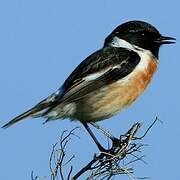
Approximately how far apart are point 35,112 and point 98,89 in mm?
Answer: 854

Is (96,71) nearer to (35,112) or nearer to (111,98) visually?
(111,98)

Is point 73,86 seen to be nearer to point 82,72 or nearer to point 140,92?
point 82,72

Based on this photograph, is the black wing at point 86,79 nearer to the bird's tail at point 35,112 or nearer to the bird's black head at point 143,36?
the bird's tail at point 35,112

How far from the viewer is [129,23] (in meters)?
8.01

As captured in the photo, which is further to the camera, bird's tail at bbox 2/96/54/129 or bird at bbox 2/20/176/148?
bird at bbox 2/20/176/148

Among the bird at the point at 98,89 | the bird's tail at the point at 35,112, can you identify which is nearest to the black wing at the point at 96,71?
the bird at the point at 98,89

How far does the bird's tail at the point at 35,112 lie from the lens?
6.88 meters

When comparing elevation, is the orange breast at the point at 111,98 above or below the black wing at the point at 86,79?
below

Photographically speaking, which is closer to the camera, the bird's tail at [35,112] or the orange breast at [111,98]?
the bird's tail at [35,112]

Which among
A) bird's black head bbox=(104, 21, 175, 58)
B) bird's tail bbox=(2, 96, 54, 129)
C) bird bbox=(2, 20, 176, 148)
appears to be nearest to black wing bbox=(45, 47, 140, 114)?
bird bbox=(2, 20, 176, 148)

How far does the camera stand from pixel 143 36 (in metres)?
8.00

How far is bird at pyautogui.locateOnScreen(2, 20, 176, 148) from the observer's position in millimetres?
7020

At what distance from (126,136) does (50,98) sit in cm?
181

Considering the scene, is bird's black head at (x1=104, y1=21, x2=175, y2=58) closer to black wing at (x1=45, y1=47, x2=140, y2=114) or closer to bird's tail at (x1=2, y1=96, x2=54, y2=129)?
black wing at (x1=45, y1=47, x2=140, y2=114)
